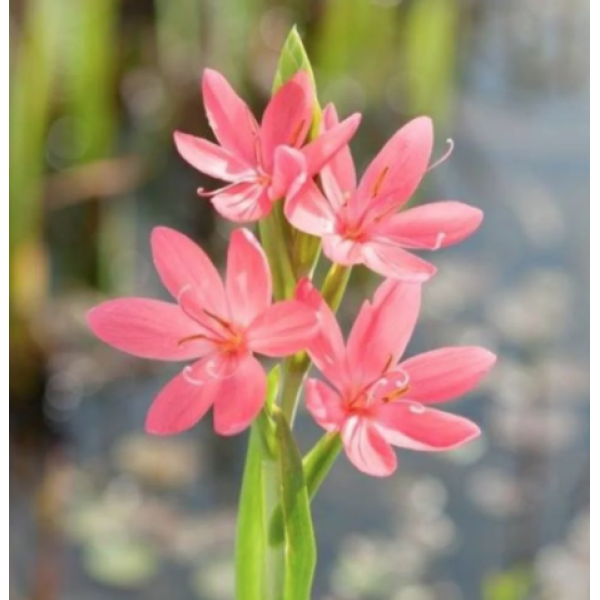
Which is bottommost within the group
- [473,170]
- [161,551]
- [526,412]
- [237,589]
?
[161,551]

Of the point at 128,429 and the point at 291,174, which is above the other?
the point at 291,174

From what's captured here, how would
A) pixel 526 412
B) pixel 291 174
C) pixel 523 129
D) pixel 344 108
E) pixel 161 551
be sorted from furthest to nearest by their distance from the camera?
pixel 523 129
pixel 344 108
pixel 526 412
pixel 161 551
pixel 291 174

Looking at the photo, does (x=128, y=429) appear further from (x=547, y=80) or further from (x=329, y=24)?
(x=547, y=80)

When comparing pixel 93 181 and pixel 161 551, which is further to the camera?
pixel 93 181

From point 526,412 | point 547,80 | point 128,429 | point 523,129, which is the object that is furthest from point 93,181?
point 547,80

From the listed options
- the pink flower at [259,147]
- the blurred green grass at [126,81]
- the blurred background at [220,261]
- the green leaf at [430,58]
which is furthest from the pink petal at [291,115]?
the green leaf at [430,58]

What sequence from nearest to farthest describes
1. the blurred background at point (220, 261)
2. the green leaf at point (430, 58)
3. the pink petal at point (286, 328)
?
the pink petal at point (286, 328) < the blurred background at point (220, 261) < the green leaf at point (430, 58)

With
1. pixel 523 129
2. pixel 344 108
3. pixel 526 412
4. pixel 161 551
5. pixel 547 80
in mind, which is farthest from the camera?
pixel 547 80

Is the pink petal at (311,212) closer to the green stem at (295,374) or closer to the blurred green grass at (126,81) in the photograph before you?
the green stem at (295,374)
